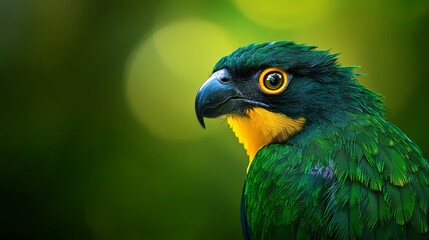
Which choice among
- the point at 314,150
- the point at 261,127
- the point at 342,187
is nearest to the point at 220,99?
the point at 261,127

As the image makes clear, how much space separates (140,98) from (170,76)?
23.6 inches

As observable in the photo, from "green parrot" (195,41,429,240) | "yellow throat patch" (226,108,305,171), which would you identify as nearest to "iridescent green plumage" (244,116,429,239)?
"green parrot" (195,41,429,240)

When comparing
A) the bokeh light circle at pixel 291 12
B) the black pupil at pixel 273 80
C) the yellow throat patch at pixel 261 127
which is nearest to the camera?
the yellow throat patch at pixel 261 127

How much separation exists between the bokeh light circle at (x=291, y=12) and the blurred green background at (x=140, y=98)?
0.6 inches

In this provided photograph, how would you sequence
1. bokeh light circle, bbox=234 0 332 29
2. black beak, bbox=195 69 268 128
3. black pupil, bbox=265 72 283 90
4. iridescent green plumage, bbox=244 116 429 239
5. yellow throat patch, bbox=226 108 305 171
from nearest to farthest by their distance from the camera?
iridescent green plumage, bbox=244 116 429 239, yellow throat patch, bbox=226 108 305 171, black pupil, bbox=265 72 283 90, black beak, bbox=195 69 268 128, bokeh light circle, bbox=234 0 332 29

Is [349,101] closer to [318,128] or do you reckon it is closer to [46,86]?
[318,128]

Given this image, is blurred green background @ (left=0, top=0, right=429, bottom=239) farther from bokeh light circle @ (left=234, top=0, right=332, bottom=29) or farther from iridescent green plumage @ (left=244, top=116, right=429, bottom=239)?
iridescent green plumage @ (left=244, top=116, right=429, bottom=239)

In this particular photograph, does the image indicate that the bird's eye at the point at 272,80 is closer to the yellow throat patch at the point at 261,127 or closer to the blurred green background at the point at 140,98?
the yellow throat patch at the point at 261,127

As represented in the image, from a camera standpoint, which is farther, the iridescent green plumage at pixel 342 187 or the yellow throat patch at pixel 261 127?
the yellow throat patch at pixel 261 127

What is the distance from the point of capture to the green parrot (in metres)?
3.24

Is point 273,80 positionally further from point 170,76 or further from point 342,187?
point 170,76

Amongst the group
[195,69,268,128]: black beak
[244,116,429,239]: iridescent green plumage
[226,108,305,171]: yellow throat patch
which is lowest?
[244,116,429,239]: iridescent green plumage

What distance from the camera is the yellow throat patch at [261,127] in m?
3.87

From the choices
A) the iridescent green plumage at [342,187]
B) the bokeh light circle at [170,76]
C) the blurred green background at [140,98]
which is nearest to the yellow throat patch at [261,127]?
the iridescent green plumage at [342,187]
